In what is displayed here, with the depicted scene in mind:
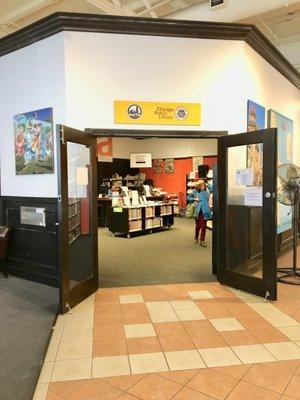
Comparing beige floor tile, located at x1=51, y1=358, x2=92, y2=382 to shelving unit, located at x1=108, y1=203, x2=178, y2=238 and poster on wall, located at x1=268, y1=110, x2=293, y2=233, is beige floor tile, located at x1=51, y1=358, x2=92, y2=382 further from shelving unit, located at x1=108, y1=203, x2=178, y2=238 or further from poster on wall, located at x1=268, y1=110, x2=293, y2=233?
shelving unit, located at x1=108, y1=203, x2=178, y2=238

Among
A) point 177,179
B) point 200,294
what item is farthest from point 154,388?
point 177,179

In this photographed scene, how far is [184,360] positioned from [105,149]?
10567mm

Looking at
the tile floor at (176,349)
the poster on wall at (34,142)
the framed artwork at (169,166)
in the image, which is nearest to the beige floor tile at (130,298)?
the tile floor at (176,349)

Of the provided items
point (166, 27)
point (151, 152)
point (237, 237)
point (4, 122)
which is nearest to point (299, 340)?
point (237, 237)

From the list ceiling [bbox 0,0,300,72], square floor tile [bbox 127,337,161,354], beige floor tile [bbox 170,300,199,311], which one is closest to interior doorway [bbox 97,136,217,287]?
beige floor tile [bbox 170,300,199,311]

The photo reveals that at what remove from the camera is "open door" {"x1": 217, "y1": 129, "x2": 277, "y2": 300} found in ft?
13.1

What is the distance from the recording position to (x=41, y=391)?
7.95 ft

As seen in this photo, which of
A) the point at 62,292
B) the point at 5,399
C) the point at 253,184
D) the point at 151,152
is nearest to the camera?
the point at 5,399

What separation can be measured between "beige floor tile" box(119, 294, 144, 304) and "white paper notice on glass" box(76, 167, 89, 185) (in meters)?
1.52

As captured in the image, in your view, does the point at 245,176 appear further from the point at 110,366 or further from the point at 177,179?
the point at 177,179

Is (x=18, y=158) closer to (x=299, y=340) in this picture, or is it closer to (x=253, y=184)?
(x=253, y=184)

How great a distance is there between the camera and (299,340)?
10.4 ft

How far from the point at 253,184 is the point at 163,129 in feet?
4.66

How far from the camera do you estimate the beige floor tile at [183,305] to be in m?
3.97
